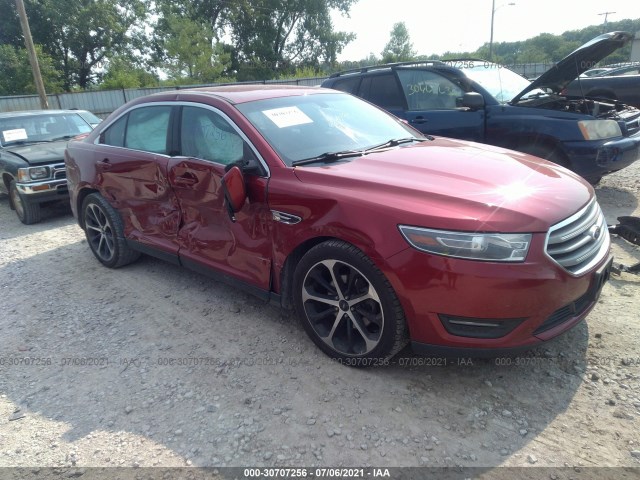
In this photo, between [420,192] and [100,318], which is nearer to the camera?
[420,192]

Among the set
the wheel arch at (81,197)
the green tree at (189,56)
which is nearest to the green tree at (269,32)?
the green tree at (189,56)

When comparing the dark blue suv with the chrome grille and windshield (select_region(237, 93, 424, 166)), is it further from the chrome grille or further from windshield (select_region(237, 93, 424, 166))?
the chrome grille

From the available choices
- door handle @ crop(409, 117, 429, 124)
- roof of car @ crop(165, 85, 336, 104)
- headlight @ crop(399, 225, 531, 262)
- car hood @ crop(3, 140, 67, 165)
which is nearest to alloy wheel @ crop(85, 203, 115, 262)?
roof of car @ crop(165, 85, 336, 104)

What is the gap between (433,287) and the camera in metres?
2.45

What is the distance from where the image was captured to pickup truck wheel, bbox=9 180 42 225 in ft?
22.2

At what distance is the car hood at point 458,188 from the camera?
7.99 ft

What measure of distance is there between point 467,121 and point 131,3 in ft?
115

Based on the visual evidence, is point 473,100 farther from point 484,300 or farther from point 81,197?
point 81,197

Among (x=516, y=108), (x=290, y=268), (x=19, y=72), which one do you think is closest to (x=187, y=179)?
(x=290, y=268)

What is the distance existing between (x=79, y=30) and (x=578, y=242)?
1409 inches

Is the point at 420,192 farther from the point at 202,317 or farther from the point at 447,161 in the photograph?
the point at 202,317

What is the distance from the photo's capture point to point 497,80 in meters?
6.50

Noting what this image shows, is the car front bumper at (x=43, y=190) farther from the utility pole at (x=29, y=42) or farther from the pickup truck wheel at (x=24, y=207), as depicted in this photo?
the utility pole at (x=29, y=42)

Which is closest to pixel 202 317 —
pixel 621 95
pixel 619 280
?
pixel 619 280
